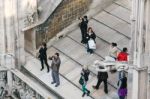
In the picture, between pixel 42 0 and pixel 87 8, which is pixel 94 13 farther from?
pixel 42 0

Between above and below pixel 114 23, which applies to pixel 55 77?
below

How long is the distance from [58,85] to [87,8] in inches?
176

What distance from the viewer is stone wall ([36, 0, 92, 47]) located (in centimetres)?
2911

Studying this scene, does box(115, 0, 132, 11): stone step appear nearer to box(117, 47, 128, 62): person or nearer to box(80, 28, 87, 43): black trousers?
box(80, 28, 87, 43): black trousers

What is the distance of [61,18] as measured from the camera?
96.6ft

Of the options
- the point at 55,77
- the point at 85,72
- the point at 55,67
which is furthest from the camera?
the point at 55,77

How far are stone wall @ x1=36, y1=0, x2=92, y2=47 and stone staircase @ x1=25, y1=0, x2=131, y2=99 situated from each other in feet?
1.50

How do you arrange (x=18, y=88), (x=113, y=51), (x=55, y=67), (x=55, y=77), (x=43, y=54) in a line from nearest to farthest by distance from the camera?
(x=113, y=51) → (x=55, y=67) → (x=55, y=77) → (x=18, y=88) → (x=43, y=54)

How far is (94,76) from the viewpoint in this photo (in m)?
26.8

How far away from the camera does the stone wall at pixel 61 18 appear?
2911 cm

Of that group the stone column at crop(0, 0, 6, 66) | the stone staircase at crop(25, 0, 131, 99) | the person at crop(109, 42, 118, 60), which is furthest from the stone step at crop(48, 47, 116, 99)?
the stone column at crop(0, 0, 6, 66)

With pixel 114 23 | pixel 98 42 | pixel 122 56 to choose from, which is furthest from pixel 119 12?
pixel 122 56

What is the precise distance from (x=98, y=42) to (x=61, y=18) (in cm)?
199

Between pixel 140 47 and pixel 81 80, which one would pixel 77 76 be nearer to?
pixel 81 80
